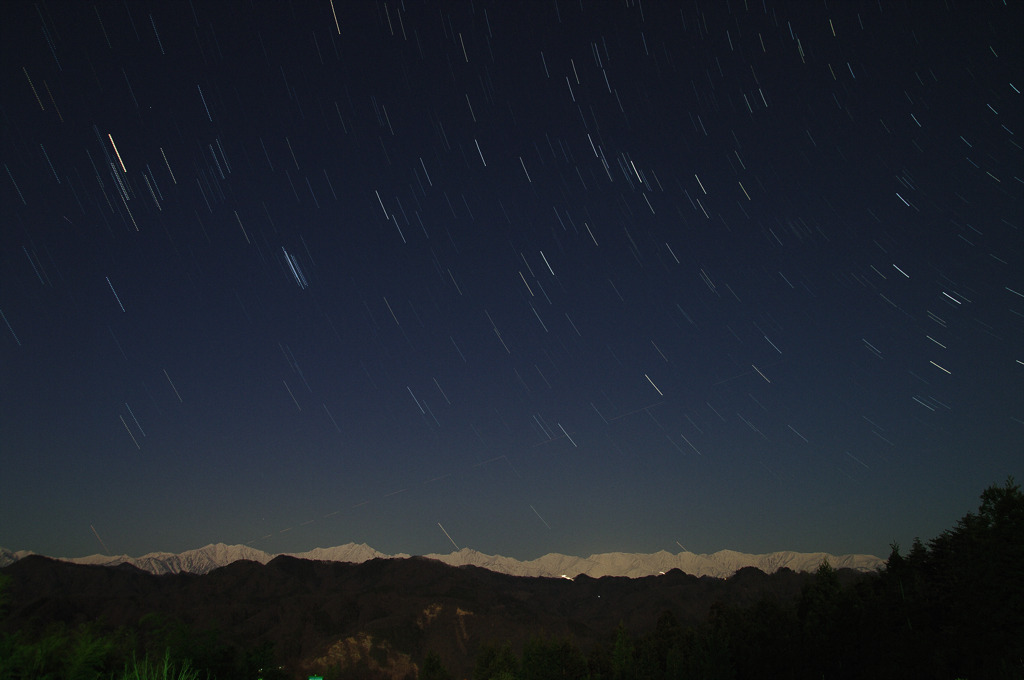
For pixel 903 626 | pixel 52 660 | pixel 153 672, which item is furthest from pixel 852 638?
pixel 52 660

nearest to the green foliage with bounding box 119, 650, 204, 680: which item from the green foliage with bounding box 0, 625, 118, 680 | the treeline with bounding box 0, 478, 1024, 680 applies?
the treeline with bounding box 0, 478, 1024, 680

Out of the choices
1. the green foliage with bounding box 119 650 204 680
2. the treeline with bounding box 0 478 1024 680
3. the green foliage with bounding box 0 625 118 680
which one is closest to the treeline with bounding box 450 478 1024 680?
the treeline with bounding box 0 478 1024 680

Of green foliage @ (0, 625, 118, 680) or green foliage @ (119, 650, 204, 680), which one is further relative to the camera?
green foliage @ (0, 625, 118, 680)

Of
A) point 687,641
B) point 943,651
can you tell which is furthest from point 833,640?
point 687,641

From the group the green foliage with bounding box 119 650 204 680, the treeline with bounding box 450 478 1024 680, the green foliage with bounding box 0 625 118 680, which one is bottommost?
the treeline with bounding box 450 478 1024 680

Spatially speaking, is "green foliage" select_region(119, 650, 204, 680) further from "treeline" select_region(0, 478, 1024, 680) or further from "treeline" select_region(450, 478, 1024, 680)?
"treeline" select_region(450, 478, 1024, 680)

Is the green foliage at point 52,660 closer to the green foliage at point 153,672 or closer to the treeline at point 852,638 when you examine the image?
the treeline at point 852,638

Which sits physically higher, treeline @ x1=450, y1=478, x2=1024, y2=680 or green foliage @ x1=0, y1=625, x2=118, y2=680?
green foliage @ x1=0, y1=625, x2=118, y2=680

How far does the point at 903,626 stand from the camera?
139ft

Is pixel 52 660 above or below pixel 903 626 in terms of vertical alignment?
above

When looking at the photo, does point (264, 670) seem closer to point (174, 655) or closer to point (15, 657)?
point (174, 655)

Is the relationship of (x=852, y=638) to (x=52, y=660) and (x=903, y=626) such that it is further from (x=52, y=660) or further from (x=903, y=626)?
(x=52, y=660)

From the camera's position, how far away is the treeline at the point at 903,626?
32.8m

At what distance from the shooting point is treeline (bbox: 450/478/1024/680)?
32.8m
